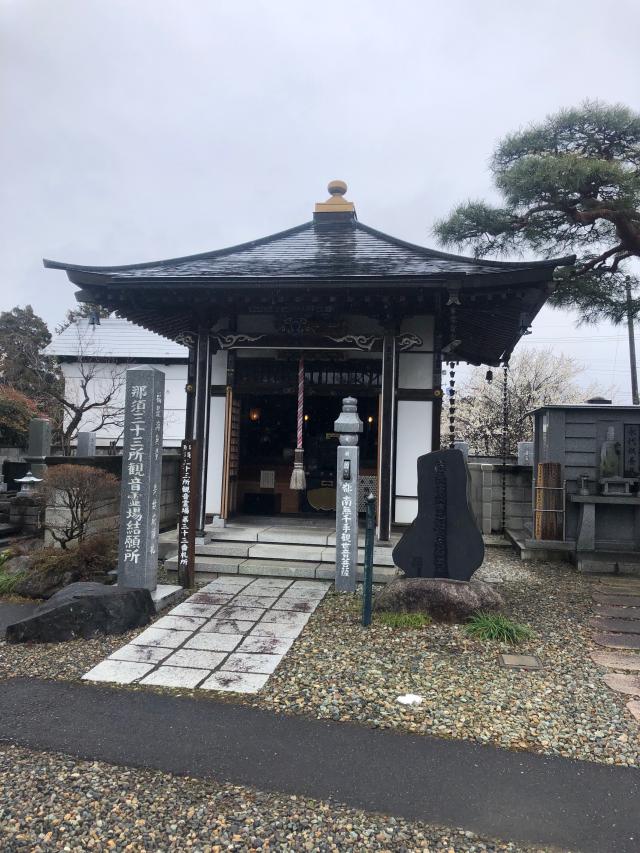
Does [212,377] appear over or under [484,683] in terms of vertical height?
over

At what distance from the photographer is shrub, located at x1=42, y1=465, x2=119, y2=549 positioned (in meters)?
7.05

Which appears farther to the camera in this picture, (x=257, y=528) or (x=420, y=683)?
(x=257, y=528)

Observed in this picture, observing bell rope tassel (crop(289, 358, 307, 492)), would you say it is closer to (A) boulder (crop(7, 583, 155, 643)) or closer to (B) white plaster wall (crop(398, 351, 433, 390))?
(B) white plaster wall (crop(398, 351, 433, 390))

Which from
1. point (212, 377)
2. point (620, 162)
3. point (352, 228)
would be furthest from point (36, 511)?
point (620, 162)

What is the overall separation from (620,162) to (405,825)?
10698 mm

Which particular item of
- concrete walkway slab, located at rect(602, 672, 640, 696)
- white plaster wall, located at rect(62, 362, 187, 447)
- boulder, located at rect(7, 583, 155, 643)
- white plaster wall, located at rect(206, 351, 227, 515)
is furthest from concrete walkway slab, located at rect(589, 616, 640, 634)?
white plaster wall, located at rect(62, 362, 187, 447)

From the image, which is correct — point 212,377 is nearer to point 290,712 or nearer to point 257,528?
point 257,528

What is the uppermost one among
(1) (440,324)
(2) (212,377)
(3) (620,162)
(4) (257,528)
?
(3) (620,162)

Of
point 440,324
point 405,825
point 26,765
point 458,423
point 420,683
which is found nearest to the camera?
point 405,825

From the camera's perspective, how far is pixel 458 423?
28562 mm

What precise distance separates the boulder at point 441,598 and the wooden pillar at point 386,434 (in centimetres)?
202

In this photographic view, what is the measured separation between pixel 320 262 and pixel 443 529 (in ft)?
15.0

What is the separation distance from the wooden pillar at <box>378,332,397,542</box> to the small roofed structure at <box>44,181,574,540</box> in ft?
0.07

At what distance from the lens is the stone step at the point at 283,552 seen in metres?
7.40
